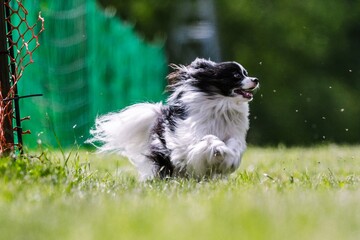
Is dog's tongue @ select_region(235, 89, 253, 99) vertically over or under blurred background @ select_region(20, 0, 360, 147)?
over

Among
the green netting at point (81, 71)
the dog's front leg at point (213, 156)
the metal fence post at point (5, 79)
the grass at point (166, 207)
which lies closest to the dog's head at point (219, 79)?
the dog's front leg at point (213, 156)

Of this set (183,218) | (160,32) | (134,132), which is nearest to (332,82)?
(160,32)

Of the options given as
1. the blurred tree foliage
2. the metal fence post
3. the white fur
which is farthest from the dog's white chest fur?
the blurred tree foliage

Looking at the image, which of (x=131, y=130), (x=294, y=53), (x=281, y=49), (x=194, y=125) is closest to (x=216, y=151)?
(x=194, y=125)

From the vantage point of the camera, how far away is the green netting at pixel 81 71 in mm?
12992

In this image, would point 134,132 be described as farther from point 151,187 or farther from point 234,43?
point 234,43

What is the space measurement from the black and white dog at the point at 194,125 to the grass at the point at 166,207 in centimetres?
52

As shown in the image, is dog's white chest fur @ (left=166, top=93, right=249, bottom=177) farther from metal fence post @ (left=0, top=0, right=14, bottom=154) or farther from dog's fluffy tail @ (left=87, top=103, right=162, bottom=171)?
metal fence post @ (left=0, top=0, right=14, bottom=154)

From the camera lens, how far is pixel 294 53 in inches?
1020

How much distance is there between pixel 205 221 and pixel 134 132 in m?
3.73

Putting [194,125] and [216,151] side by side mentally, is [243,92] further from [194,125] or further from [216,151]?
[216,151]

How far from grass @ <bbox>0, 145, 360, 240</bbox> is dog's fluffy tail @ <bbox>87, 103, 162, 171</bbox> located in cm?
115

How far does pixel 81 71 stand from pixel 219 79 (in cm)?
708

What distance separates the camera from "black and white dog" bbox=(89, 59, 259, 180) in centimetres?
663
